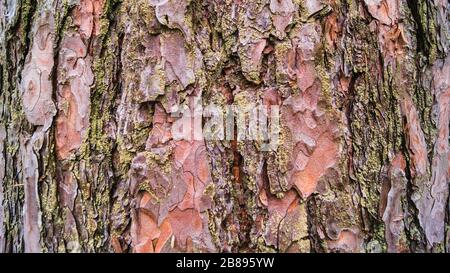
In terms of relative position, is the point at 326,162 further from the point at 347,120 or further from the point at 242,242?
the point at 242,242

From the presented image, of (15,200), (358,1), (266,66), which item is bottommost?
(15,200)

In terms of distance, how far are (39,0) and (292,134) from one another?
65 centimetres

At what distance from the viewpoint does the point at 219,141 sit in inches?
41.9

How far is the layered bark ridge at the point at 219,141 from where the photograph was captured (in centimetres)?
106

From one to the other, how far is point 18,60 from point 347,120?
30.3 inches

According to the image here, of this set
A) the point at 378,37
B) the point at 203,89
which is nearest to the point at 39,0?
the point at 203,89

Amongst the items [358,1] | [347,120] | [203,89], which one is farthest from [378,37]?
[203,89]

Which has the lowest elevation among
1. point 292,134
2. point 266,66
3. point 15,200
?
point 15,200

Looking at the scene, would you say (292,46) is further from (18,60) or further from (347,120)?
(18,60)

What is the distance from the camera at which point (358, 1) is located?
1.10 meters

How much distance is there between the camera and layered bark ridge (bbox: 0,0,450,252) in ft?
3.46

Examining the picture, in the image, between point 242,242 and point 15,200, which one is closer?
point 242,242
